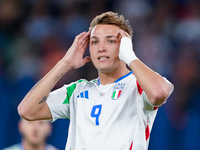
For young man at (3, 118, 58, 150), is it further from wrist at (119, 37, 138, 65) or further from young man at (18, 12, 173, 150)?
wrist at (119, 37, 138, 65)

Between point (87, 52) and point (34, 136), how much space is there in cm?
204

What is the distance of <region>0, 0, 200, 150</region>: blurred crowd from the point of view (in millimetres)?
5035

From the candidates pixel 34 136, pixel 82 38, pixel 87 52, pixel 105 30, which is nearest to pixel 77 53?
pixel 82 38

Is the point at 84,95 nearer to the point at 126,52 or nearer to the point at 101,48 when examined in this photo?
the point at 101,48

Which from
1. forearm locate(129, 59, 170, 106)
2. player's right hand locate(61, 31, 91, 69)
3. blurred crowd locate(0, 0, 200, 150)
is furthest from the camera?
blurred crowd locate(0, 0, 200, 150)

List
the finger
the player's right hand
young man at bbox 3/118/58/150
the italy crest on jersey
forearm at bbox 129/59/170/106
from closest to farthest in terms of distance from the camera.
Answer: forearm at bbox 129/59/170/106 → the italy crest on jersey → the player's right hand → the finger → young man at bbox 3/118/58/150

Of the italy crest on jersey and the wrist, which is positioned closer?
the wrist

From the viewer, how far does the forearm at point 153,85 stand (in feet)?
8.18

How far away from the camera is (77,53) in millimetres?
3350

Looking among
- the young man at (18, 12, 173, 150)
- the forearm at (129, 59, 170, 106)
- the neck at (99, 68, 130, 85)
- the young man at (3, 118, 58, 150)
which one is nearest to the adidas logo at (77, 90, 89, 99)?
the young man at (18, 12, 173, 150)

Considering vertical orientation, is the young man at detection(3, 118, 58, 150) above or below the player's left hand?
below

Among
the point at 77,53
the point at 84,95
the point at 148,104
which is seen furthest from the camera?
the point at 77,53

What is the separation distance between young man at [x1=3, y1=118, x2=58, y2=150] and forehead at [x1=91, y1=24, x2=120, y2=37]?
2233 millimetres

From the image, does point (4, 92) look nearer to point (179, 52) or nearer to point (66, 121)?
point (66, 121)
